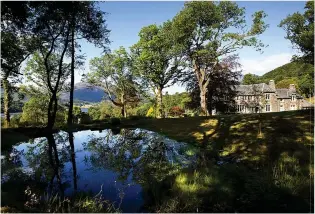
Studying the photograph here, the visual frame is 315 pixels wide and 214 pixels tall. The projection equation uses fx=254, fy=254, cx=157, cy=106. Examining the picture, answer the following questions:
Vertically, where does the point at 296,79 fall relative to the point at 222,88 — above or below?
above

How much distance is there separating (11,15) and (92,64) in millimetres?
36641

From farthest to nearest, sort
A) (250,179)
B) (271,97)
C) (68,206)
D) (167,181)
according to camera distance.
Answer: (271,97) < (167,181) < (250,179) < (68,206)

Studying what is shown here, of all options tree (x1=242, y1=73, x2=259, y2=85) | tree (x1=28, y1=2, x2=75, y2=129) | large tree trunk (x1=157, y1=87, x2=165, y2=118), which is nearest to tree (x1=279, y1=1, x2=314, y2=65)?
large tree trunk (x1=157, y1=87, x2=165, y2=118)

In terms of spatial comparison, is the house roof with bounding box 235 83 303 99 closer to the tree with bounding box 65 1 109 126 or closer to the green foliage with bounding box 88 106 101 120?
the green foliage with bounding box 88 106 101 120

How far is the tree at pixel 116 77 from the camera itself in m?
44.6

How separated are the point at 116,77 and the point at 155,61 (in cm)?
932

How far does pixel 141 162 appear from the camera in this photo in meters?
9.61

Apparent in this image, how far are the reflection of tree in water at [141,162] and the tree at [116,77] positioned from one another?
31.2m

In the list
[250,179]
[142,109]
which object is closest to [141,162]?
[250,179]

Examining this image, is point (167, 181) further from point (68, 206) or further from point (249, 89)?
point (249, 89)

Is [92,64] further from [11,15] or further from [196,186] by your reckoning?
[196,186]

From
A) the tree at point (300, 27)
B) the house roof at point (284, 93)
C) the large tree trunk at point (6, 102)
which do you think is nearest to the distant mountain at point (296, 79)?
the house roof at point (284, 93)

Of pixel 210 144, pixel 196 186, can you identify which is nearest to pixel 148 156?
pixel 210 144

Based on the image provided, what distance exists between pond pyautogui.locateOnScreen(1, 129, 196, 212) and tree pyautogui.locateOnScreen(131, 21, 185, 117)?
85.7 ft
